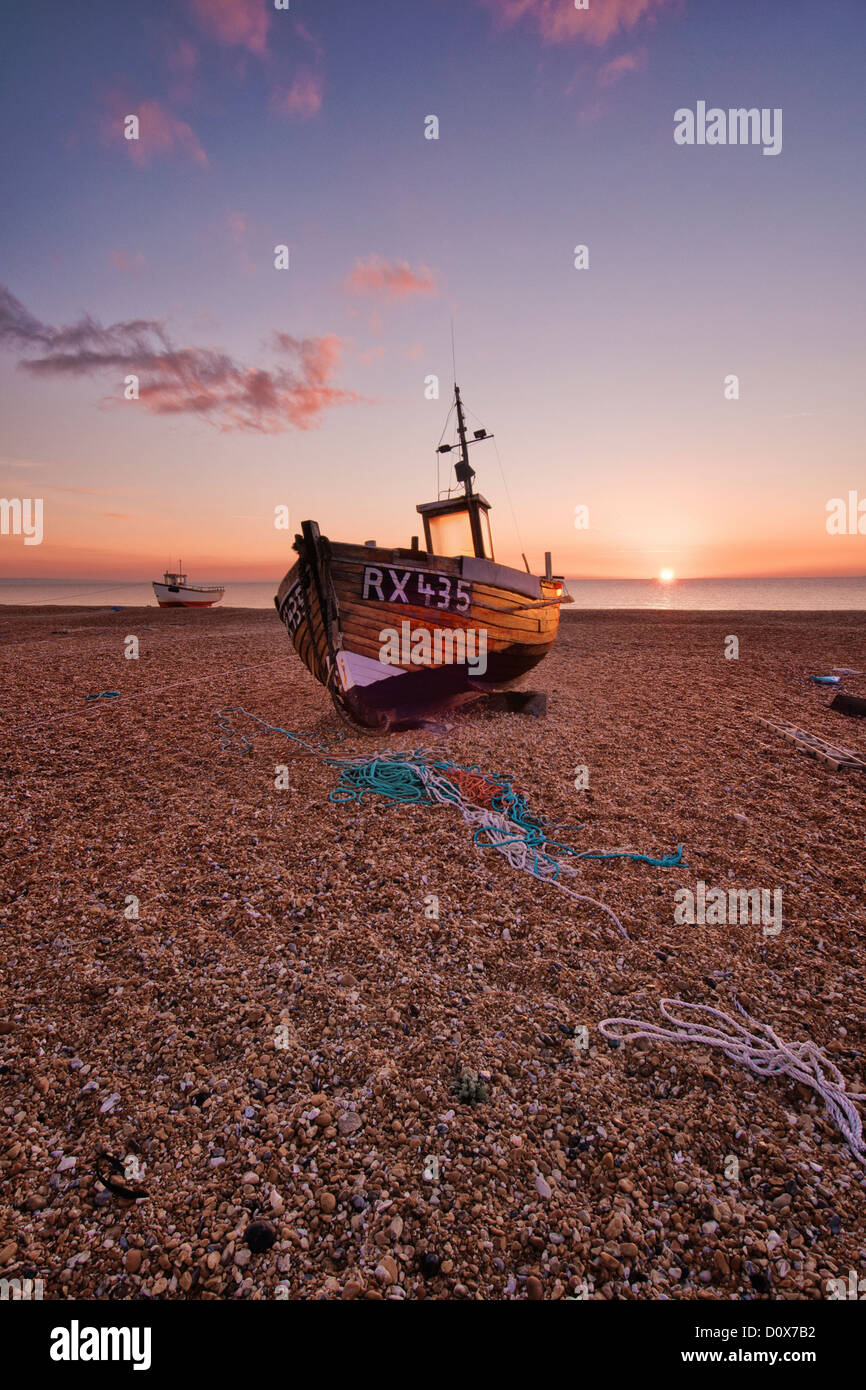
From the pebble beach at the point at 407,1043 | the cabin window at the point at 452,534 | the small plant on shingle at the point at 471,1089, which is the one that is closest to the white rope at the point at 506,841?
the pebble beach at the point at 407,1043

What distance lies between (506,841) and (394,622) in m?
3.73

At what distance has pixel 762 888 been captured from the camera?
4.41 metres

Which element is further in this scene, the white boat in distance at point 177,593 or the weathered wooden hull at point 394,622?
the white boat in distance at point 177,593

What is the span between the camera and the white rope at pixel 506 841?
4454 millimetres

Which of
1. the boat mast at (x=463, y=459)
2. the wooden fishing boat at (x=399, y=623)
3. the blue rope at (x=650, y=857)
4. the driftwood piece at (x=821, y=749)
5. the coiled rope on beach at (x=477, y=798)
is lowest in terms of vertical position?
the blue rope at (x=650, y=857)

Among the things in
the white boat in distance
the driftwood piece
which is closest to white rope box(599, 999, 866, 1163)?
the driftwood piece

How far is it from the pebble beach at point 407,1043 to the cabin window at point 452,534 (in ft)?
19.4

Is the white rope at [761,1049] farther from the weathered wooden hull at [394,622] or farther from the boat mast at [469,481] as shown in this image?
the boat mast at [469,481]

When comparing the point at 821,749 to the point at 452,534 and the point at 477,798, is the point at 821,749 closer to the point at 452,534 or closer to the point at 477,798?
the point at 477,798

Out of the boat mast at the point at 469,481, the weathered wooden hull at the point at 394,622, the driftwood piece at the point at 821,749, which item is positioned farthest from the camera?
the boat mast at the point at 469,481

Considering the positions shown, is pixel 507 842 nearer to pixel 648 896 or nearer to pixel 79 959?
pixel 648 896

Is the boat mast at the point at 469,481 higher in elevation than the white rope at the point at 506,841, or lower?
higher

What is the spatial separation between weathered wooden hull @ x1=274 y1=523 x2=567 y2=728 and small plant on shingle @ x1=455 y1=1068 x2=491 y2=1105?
561 cm

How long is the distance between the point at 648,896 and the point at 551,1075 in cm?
201
